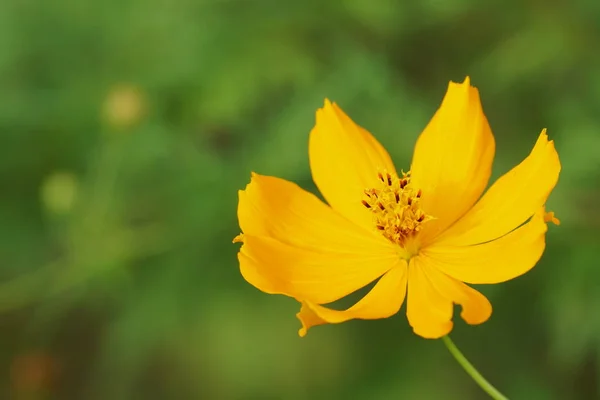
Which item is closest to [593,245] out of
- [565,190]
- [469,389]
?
[565,190]

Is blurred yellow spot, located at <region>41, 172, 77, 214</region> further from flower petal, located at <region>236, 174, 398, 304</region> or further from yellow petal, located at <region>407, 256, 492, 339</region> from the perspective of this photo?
yellow petal, located at <region>407, 256, 492, 339</region>

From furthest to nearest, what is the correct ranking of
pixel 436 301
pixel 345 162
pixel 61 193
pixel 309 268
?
pixel 61 193 < pixel 345 162 < pixel 309 268 < pixel 436 301

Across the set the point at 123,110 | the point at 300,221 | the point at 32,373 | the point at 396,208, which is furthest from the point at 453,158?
the point at 32,373

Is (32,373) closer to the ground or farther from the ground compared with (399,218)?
closer to the ground

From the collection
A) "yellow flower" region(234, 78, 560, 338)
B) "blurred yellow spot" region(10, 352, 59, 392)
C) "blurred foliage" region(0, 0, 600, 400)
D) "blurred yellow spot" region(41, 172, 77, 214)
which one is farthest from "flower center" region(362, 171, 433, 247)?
"blurred yellow spot" region(10, 352, 59, 392)

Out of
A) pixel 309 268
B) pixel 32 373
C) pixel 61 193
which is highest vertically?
pixel 309 268

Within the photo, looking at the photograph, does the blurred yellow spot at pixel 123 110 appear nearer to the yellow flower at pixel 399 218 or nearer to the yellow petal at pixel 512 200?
the yellow flower at pixel 399 218

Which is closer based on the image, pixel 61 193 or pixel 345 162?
pixel 345 162

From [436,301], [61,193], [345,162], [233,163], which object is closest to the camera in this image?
[436,301]

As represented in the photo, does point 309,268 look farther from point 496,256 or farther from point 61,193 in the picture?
point 61,193
